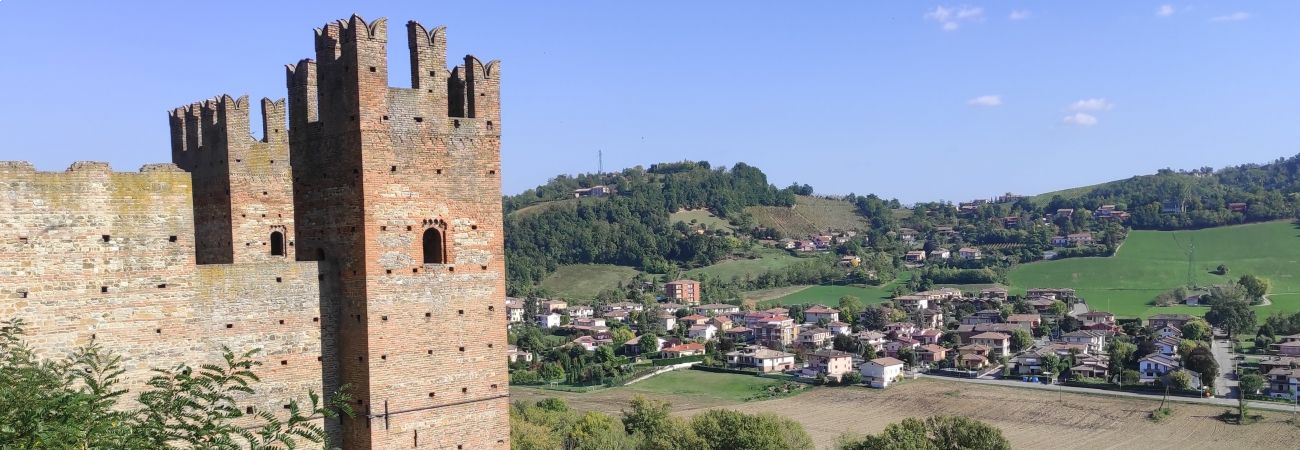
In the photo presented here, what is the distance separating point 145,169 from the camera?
1759 centimetres

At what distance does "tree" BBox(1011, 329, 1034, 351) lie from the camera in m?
121

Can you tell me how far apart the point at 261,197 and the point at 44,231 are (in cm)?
391

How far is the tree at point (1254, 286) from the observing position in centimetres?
14062

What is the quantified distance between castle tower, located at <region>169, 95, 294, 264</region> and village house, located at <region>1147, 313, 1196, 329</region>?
12026 centimetres

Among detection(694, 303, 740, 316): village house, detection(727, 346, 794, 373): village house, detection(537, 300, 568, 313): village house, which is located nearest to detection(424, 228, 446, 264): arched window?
detection(727, 346, 794, 373): village house

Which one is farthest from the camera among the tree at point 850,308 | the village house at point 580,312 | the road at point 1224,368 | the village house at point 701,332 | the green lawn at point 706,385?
the village house at point 580,312

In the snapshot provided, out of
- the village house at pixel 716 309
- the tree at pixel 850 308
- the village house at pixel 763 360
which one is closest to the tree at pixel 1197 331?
the village house at pixel 763 360

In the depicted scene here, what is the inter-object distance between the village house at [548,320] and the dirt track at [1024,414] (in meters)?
51.1

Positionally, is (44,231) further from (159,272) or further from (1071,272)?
(1071,272)

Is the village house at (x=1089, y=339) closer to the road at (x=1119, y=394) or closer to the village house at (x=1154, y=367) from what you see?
the village house at (x=1154, y=367)

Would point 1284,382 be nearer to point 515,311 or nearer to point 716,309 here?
point 716,309

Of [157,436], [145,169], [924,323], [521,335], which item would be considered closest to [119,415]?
[157,436]

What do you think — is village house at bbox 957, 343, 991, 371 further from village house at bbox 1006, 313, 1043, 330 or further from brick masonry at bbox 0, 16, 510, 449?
brick masonry at bbox 0, 16, 510, 449

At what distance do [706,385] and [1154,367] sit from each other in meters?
38.8
